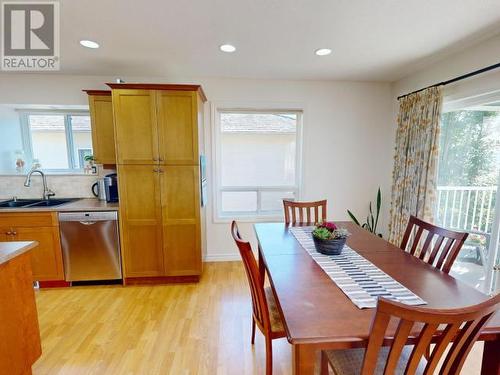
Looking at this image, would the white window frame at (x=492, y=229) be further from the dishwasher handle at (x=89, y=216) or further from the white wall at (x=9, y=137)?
the white wall at (x=9, y=137)

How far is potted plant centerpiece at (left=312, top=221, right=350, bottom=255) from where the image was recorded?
1.57 meters

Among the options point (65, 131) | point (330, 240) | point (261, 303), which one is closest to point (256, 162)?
point (330, 240)

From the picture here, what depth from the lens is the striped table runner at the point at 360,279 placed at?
110 centimetres

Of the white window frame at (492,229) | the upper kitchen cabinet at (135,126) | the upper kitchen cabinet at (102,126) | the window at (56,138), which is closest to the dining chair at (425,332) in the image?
the white window frame at (492,229)

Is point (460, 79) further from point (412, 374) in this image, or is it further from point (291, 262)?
point (412, 374)

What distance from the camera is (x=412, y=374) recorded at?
34.1 inches

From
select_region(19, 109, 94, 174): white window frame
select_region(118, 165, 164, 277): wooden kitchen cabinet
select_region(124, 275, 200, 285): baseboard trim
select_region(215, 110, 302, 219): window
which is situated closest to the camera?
select_region(118, 165, 164, 277): wooden kitchen cabinet

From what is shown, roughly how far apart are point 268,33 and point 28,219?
290 centimetres

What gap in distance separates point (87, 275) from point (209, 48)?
265 centimetres

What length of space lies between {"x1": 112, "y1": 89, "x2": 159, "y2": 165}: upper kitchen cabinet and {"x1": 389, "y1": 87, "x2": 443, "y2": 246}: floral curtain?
9.07ft

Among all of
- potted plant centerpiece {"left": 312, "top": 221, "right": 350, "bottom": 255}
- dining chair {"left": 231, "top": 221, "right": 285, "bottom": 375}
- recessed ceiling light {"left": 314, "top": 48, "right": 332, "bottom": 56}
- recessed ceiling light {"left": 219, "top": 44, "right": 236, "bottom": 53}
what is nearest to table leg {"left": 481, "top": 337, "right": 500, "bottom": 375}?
potted plant centerpiece {"left": 312, "top": 221, "right": 350, "bottom": 255}

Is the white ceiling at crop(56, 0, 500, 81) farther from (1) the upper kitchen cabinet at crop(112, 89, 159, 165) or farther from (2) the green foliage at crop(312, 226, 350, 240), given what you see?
(2) the green foliage at crop(312, 226, 350, 240)

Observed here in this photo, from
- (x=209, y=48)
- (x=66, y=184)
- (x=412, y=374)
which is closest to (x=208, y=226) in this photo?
(x=66, y=184)

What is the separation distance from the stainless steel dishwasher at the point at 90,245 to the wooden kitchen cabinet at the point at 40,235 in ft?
0.23
